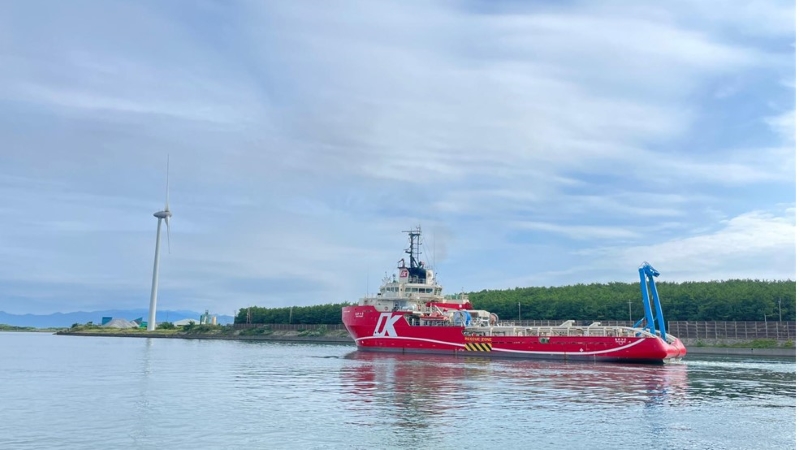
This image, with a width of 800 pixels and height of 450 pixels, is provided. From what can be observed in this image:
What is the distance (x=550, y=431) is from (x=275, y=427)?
11945 mm

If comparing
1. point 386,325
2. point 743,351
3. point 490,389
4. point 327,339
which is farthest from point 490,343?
point 327,339

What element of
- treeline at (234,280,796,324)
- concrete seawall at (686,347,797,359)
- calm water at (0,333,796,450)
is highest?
treeline at (234,280,796,324)

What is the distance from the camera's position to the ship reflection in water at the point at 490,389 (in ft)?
115

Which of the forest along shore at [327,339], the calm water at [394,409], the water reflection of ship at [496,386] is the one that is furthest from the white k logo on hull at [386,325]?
the forest along shore at [327,339]

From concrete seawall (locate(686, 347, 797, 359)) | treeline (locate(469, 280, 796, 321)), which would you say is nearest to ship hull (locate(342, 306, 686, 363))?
concrete seawall (locate(686, 347, 797, 359))

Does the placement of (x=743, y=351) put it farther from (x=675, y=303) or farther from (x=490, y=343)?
(x=490, y=343)

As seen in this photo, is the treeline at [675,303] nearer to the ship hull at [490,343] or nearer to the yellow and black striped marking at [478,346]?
the ship hull at [490,343]

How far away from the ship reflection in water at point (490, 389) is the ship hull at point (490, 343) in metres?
3.78

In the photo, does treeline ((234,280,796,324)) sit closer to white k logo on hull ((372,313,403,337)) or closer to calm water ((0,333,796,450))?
white k logo on hull ((372,313,403,337))

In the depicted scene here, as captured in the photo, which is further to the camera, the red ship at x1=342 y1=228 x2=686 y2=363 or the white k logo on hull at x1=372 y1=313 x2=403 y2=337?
the white k logo on hull at x1=372 y1=313 x2=403 y2=337

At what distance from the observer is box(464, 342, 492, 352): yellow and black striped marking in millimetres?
80500

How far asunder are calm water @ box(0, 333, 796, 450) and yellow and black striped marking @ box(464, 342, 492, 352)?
2156cm

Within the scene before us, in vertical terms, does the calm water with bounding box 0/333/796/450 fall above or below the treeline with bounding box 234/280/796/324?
below

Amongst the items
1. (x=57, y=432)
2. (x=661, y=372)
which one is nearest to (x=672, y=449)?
(x=57, y=432)
